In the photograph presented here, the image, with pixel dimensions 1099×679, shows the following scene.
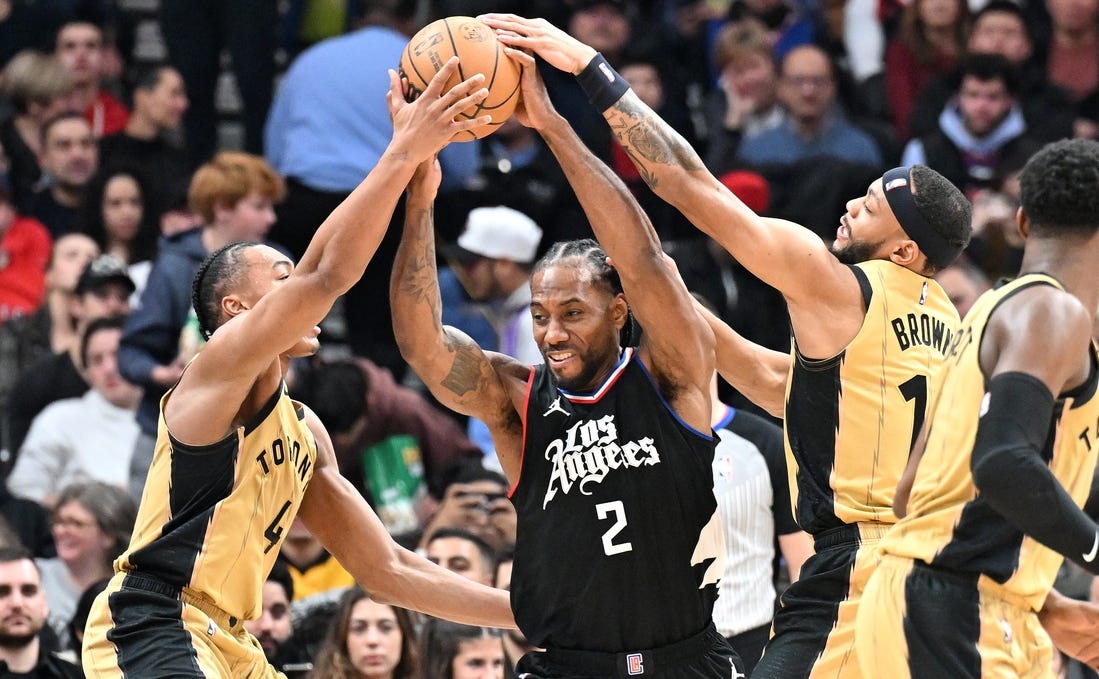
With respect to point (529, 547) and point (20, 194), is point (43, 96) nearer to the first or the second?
point (20, 194)

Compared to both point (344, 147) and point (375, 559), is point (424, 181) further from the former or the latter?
point (344, 147)

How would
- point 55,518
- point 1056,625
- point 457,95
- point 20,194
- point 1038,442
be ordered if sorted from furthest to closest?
1. point 20,194
2. point 55,518
3. point 457,95
4. point 1056,625
5. point 1038,442

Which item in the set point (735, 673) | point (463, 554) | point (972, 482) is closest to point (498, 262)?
point (463, 554)

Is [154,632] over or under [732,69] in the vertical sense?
under

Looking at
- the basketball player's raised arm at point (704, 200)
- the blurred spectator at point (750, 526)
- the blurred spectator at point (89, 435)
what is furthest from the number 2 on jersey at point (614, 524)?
the blurred spectator at point (89, 435)

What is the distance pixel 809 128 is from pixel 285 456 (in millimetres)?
6830

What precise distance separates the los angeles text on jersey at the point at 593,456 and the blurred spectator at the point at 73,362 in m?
5.45

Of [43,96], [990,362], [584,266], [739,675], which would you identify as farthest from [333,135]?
[990,362]

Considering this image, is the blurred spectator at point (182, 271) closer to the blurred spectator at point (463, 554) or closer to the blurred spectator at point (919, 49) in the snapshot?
the blurred spectator at point (463, 554)

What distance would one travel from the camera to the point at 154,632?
18.7 ft

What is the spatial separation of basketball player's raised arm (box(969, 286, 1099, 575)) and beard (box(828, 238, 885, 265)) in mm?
1496

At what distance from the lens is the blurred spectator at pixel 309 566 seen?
9375 millimetres

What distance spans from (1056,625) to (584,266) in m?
2.00

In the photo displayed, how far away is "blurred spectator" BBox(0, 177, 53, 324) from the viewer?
1160cm
